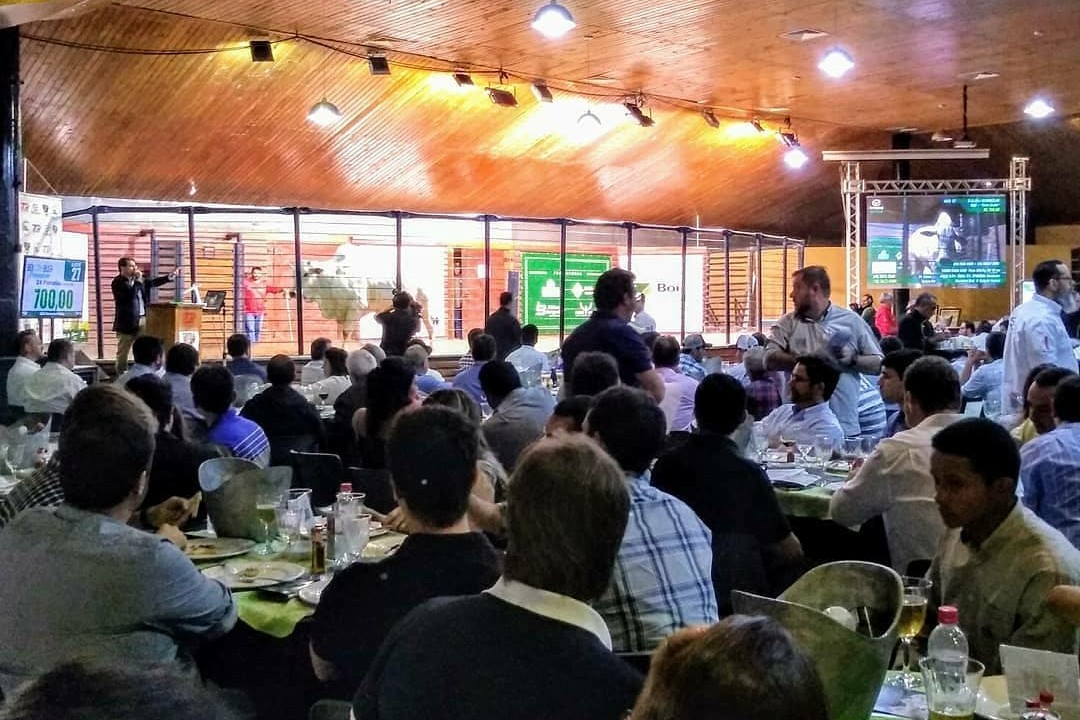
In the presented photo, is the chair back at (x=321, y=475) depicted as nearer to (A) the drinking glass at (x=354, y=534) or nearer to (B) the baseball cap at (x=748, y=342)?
(A) the drinking glass at (x=354, y=534)

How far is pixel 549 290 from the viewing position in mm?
15203

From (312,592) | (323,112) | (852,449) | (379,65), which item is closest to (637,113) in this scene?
(379,65)

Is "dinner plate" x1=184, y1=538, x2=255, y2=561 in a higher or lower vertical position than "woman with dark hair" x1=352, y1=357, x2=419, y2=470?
lower

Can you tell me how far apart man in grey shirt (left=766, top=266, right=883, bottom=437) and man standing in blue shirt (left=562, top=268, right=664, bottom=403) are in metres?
1.20

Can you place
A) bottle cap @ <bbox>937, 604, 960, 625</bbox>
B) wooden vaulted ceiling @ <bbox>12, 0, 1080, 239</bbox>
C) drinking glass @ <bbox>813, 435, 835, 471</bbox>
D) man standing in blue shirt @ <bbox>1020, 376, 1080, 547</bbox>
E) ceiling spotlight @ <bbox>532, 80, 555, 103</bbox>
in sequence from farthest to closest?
ceiling spotlight @ <bbox>532, 80, 555, 103</bbox>, wooden vaulted ceiling @ <bbox>12, 0, 1080, 239</bbox>, drinking glass @ <bbox>813, 435, 835, 471</bbox>, man standing in blue shirt @ <bbox>1020, 376, 1080, 547</bbox>, bottle cap @ <bbox>937, 604, 960, 625</bbox>

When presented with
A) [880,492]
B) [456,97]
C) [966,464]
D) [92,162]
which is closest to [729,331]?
[456,97]

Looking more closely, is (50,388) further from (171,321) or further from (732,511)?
(732,511)

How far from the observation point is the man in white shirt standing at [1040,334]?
6055mm

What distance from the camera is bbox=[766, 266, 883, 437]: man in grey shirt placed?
19.6ft

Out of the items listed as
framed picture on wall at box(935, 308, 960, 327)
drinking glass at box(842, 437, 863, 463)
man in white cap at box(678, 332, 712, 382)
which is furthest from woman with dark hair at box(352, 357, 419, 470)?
framed picture on wall at box(935, 308, 960, 327)

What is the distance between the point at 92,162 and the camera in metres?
11.6

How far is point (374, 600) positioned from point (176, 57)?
922cm

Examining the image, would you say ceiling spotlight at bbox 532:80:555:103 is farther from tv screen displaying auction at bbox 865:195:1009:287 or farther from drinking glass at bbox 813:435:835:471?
drinking glass at bbox 813:435:835:471

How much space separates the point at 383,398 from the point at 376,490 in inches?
17.3
